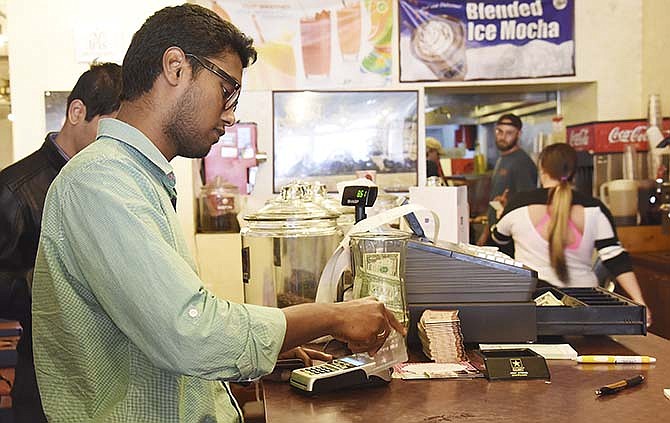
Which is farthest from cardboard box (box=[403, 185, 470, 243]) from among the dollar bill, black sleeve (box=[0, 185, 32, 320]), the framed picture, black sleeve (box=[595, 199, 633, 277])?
the framed picture

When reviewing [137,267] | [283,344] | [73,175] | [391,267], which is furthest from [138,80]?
[391,267]

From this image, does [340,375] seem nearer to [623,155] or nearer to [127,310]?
[127,310]

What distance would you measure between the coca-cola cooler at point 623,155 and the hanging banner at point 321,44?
1.39 m

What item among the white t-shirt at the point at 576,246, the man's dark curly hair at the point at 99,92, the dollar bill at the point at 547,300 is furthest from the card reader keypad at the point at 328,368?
the white t-shirt at the point at 576,246

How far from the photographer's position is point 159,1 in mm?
4102

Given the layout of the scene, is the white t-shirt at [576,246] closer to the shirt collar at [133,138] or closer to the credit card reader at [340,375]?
the credit card reader at [340,375]

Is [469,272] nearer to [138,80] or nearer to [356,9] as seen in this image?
[138,80]

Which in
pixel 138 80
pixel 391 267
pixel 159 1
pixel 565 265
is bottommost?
pixel 565 265

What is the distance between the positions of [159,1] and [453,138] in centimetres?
261

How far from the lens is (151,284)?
→ 1.20 metres

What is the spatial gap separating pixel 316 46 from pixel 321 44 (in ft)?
0.12

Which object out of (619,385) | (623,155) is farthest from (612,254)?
(619,385)

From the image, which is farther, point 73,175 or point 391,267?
point 391,267

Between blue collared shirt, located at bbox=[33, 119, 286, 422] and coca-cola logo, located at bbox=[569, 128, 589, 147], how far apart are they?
13.5 feet
